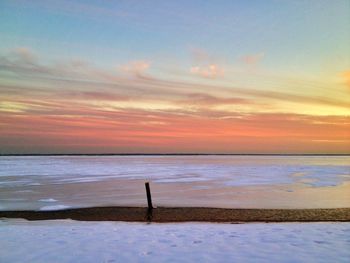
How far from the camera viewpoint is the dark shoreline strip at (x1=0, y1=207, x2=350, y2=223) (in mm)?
14265

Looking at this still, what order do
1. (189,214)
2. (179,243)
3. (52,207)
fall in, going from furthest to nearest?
1. (52,207)
2. (189,214)
3. (179,243)

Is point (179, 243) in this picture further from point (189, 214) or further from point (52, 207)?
point (52, 207)

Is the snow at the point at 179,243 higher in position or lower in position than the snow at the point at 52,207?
higher

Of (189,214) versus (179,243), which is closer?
(179,243)

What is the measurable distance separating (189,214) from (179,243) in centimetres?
638

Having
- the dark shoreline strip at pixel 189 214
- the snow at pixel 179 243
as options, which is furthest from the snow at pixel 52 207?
the snow at pixel 179 243

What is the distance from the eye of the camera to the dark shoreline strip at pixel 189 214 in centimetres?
1426

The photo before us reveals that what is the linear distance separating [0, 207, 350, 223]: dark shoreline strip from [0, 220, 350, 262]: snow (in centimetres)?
243

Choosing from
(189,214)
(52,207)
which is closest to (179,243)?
(189,214)

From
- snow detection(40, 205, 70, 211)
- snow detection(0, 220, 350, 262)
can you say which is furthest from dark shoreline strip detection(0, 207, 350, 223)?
snow detection(0, 220, 350, 262)

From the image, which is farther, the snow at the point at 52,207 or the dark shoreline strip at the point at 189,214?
the snow at the point at 52,207

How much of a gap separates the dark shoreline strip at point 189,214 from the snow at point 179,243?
2.43 m

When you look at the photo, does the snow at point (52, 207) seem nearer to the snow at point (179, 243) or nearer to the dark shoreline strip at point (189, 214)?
the dark shoreline strip at point (189, 214)

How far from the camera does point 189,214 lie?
15.6 m
